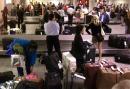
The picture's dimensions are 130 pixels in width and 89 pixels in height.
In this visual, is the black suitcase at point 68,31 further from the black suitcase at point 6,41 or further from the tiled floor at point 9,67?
the tiled floor at point 9,67

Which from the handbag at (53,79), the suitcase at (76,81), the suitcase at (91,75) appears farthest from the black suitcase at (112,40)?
the suitcase at (91,75)

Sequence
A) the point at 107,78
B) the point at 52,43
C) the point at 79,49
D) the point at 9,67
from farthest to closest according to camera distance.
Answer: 1. the point at 52,43
2. the point at 9,67
3. the point at 79,49
4. the point at 107,78

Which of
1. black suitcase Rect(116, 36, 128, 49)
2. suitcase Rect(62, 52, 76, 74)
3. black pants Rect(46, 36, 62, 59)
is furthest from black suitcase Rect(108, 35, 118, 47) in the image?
suitcase Rect(62, 52, 76, 74)

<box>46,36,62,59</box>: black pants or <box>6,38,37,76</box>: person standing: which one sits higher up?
<box>6,38,37,76</box>: person standing

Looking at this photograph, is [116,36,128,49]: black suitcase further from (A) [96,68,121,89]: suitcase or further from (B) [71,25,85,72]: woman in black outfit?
(A) [96,68,121,89]: suitcase

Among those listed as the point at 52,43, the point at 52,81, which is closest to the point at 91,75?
the point at 52,81

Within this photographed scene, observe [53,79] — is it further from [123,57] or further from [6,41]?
[6,41]

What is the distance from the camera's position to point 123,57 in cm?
1209

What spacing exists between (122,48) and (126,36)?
0.54m

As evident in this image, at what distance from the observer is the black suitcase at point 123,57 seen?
39.2ft

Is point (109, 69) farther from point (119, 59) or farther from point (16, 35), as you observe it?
point (16, 35)

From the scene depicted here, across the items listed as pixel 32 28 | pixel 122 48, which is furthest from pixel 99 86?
pixel 32 28

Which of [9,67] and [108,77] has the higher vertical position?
[108,77]

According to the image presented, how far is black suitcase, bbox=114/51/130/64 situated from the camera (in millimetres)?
11940
